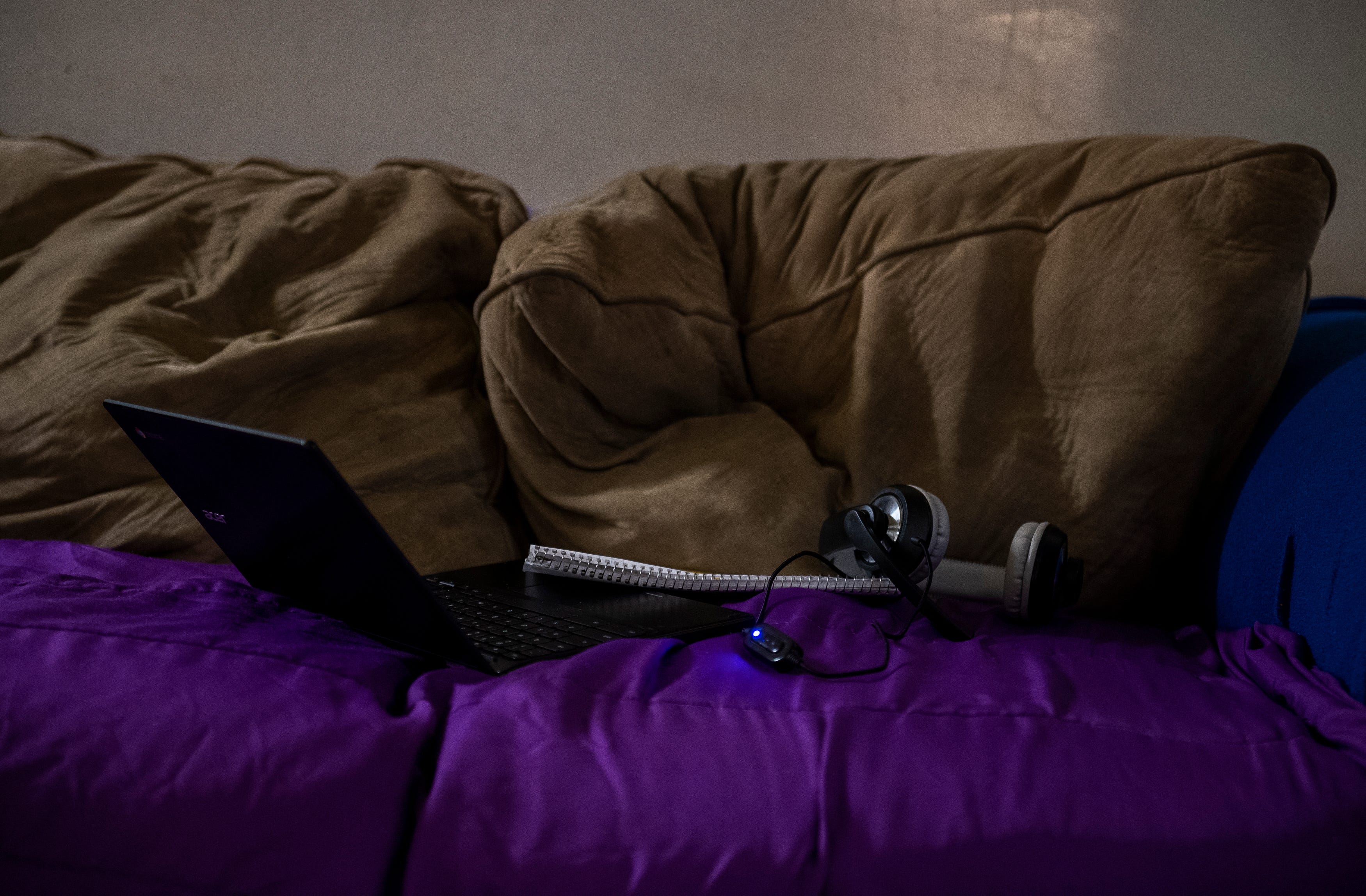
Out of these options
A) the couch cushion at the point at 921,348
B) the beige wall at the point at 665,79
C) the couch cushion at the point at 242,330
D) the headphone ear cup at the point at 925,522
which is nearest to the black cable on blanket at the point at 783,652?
the headphone ear cup at the point at 925,522

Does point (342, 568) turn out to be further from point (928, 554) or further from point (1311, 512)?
point (1311, 512)

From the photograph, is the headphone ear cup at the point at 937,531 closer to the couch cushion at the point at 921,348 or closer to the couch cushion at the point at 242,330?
the couch cushion at the point at 921,348

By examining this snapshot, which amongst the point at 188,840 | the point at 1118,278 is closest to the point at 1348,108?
the point at 1118,278

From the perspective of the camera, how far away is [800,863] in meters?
0.45

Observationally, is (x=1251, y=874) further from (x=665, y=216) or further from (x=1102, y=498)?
(x=665, y=216)

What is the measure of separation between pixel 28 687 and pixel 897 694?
1.71 feet

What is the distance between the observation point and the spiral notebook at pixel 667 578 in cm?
79

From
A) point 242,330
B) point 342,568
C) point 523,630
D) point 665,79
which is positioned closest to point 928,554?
point 523,630

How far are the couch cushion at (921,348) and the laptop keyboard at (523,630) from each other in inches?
9.8

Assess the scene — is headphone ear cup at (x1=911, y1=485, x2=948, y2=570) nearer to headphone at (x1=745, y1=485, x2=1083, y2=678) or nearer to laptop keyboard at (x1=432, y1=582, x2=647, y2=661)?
headphone at (x1=745, y1=485, x2=1083, y2=678)

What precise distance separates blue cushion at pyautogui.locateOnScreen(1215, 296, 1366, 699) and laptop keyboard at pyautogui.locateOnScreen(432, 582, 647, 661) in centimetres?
51

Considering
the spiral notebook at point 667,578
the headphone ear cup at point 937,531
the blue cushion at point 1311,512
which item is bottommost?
the spiral notebook at point 667,578

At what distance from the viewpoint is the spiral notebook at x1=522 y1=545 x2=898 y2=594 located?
0.79m

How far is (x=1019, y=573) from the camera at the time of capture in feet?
2.50
